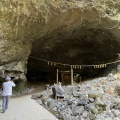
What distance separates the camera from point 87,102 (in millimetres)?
7453

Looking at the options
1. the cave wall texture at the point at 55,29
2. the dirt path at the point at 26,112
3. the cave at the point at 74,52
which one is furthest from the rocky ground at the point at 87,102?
the cave at the point at 74,52

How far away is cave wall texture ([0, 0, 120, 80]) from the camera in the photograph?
7.70m

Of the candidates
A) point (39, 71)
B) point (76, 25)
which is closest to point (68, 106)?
point (76, 25)

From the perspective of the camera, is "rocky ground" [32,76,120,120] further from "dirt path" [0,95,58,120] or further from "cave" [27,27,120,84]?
"cave" [27,27,120,84]

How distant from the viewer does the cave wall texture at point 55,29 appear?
25.3ft

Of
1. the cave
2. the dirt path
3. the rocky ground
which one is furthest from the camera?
the cave

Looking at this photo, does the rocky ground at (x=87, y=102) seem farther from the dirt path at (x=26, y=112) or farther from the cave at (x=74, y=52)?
the cave at (x=74, y=52)

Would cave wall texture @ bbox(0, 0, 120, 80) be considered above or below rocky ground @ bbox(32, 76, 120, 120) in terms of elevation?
above

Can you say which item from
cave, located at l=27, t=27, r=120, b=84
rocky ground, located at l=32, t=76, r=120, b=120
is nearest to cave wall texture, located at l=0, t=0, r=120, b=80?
cave, located at l=27, t=27, r=120, b=84

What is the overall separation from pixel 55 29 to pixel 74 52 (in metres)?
4.15

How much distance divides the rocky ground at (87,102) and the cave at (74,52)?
119 inches

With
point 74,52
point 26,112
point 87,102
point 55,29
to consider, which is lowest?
point 26,112

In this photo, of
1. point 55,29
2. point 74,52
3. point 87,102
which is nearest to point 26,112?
point 87,102

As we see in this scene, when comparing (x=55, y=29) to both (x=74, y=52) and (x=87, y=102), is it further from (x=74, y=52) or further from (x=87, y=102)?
(x=74, y=52)
